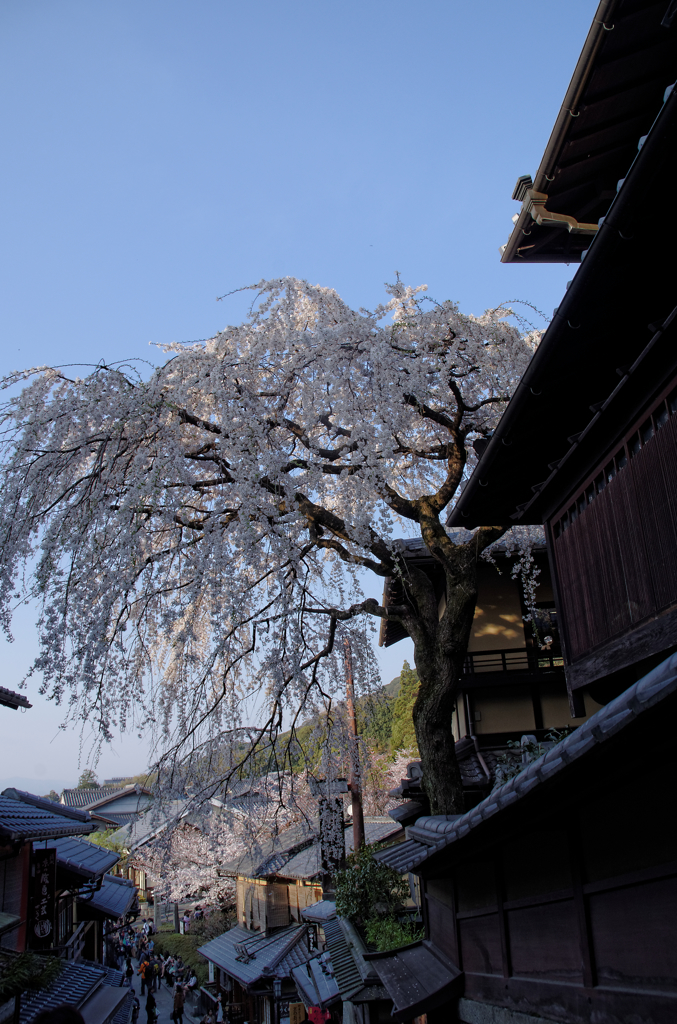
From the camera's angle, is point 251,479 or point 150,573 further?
point 150,573

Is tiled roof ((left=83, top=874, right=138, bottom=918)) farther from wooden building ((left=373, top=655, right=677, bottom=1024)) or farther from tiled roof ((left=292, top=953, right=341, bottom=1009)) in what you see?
wooden building ((left=373, top=655, right=677, bottom=1024))

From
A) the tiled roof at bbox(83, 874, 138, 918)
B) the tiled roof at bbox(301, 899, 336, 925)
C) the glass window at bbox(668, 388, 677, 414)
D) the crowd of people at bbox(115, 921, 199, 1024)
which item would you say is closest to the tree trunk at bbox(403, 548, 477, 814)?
the glass window at bbox(668, 388, 677, 414)

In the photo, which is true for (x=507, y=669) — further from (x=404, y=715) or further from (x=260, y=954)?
(x=404, y=715)

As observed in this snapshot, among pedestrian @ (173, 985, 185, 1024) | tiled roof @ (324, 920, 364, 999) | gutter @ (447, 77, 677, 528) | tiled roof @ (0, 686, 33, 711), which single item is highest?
gutter @ (447, 77, 677, 528)

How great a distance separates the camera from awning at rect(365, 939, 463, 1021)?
5.28m

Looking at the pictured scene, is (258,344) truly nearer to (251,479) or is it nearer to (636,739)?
(251,479)

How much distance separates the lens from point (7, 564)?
7.88m

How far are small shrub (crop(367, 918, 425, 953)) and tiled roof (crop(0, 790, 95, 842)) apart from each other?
5217mm

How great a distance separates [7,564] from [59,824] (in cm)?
679

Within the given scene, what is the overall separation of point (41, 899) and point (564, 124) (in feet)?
44.7

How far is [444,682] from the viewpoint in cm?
864

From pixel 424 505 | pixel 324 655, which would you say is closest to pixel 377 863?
pixel 324 655

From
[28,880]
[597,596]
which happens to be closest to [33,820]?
[28,880]

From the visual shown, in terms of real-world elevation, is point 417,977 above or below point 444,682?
below
